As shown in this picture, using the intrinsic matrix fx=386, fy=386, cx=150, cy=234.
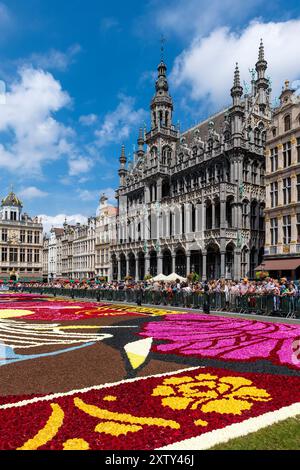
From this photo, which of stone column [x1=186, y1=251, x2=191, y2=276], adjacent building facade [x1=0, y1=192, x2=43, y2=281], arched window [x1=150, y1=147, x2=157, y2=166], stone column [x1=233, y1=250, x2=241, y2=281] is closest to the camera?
stone column [x1=233, y1=250, x2=241, y2=281]

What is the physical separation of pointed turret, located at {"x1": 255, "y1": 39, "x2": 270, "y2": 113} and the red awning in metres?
22.3

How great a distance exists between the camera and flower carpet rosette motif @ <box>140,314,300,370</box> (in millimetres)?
9969

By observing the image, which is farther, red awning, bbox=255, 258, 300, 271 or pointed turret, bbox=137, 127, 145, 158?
pointed turret, bbox=137, 127, 145, 158

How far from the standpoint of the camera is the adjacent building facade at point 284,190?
33312mm

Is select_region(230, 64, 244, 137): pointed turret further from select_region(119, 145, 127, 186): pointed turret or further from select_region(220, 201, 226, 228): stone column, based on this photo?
select_region(119, 145, 127, 186): pointed turret

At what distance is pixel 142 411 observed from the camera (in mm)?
5910

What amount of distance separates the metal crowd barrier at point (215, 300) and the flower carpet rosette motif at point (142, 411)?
11284mm

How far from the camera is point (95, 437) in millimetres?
5016

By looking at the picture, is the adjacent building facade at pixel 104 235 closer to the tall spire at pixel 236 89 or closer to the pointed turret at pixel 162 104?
the pointed turret at pixel 162 104

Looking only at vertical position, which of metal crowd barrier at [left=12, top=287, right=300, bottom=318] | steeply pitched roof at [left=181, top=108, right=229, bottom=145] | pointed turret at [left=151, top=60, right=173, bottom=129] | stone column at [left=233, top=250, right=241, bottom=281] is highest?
pointed turret at [left=151, top=60, right=173, bottom=129]

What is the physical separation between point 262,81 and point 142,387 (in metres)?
49.4

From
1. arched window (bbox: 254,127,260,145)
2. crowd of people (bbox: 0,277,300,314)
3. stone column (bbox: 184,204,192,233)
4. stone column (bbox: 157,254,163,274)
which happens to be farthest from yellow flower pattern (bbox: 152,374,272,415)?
stone column (bbox: 157,254,163,274)

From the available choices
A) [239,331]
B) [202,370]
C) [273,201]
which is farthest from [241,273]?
[202,370]
